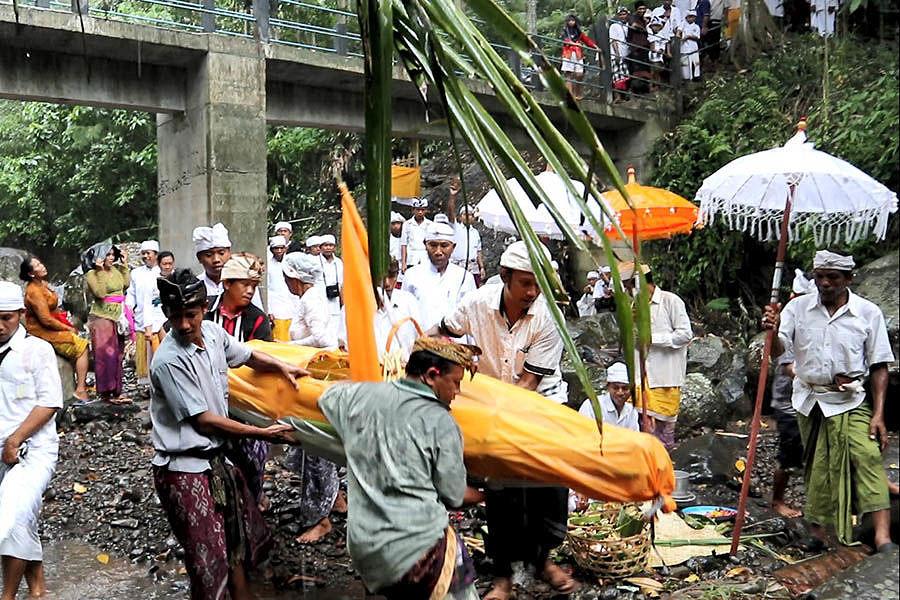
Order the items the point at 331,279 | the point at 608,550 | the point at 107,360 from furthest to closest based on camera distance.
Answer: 1. the point at 107,360
2. the point at 331,279
3. the point at 608,550

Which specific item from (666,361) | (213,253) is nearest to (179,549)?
(213,253)

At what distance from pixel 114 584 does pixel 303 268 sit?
287cm

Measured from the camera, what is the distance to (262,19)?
11320 millimetres

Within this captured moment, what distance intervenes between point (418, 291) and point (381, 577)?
4.40 metres

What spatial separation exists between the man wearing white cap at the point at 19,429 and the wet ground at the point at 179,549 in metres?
0.74

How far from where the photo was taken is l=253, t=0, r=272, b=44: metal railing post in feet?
37.0

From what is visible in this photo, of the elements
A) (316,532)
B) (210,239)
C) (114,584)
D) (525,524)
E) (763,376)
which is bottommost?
(114,584)

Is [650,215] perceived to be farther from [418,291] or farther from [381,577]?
[381,577]

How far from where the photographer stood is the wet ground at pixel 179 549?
5.14 metres

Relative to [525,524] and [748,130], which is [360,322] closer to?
[525,524]

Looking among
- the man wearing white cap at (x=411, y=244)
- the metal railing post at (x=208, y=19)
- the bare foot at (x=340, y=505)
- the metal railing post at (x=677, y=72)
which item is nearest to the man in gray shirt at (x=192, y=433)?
the bare foot at (x=340, y=505)

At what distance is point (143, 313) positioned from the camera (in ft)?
34.4

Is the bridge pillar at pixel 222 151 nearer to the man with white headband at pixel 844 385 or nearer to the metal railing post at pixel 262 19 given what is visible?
the metal railing post at pixel 262 19

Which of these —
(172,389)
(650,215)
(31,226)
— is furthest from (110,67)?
(31,226)
